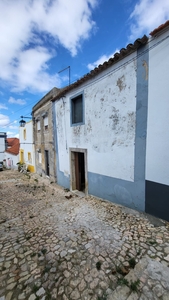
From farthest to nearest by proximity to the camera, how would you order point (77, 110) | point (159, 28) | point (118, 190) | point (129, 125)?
1. point (77, 110)
2. point (118, 190)
3. point (129, 125)
4. point (159, 28)

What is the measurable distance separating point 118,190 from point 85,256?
8.60ft

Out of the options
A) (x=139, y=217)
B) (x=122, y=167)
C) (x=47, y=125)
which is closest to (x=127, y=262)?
(x=139, y=217)

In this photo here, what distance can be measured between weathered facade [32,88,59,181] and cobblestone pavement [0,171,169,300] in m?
5.48

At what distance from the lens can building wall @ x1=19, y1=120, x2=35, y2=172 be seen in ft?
45.8

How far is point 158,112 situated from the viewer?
141 inches

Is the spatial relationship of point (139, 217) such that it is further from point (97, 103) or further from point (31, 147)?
point (31, 147)

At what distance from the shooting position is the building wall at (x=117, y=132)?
406cm

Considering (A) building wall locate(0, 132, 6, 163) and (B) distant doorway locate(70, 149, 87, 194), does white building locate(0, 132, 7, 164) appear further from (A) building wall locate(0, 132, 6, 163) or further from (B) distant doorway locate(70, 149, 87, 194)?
(B) distant doorway locate(70, 149, 87, 194)

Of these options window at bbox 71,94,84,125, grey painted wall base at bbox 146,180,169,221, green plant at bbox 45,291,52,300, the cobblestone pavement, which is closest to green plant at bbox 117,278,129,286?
the cobblestone pavement

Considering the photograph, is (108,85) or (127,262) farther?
(108,85)

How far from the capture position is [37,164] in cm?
1313

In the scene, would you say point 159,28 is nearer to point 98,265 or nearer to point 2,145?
point 98,265

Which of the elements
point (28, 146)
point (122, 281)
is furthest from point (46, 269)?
point (28, 146)

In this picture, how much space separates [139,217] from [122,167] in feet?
5.35
